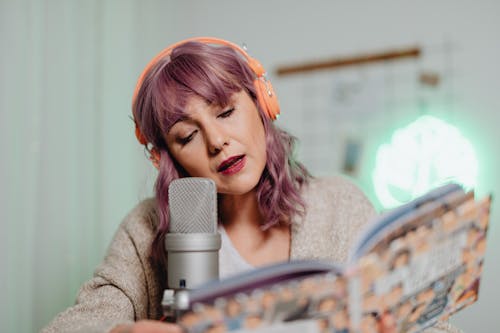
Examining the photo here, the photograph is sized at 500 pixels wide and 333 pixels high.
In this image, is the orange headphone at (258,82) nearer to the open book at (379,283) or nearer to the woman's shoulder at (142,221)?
the woman's shoulder at (142,221)

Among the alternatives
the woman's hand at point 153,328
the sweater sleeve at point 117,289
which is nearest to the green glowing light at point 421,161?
the sweater sleeve at point 117,289

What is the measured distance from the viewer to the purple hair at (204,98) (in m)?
0.98

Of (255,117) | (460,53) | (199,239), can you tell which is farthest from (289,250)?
(460,53)

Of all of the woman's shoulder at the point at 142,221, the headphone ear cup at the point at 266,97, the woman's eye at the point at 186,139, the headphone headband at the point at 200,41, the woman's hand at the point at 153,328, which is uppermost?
the headphone headband at the point at 200,41

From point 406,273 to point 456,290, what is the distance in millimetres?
144

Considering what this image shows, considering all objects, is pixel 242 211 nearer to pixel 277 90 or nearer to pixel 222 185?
pixel 222 185

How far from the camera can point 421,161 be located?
6.20 feet

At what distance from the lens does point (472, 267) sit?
2.29 ft

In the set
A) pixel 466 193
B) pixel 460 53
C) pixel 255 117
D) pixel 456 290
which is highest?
pixel 460 53

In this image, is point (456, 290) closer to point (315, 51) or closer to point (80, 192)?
point (80, 192)

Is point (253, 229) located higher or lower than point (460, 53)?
lower

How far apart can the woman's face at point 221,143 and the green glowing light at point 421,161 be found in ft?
3.49

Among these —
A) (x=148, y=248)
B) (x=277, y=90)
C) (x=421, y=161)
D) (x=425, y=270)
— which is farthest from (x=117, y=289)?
(x=277, y=90)

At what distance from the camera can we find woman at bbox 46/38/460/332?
0.97 metres
